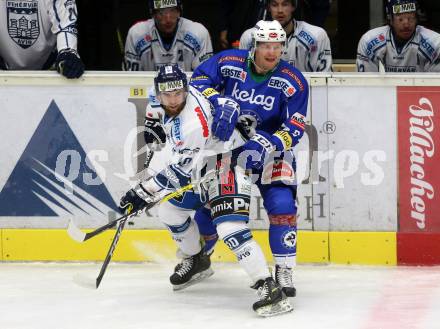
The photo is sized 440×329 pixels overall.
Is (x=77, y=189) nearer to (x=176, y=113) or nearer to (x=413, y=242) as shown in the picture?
(x=176, y=113)

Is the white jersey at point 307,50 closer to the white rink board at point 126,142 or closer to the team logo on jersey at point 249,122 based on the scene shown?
the white rink board at point 126,142

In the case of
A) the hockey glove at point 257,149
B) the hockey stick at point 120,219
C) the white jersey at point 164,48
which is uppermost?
the white jersey at point 164,48

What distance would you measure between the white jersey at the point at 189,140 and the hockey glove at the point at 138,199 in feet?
0.12

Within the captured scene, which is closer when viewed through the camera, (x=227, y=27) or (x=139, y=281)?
(x=139, y=281)

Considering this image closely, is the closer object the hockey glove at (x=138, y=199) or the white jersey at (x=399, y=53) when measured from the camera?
the hockey glove at (x=138, y=199)

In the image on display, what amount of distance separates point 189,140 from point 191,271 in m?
0.94

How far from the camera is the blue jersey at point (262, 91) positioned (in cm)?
550

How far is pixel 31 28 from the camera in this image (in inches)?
266

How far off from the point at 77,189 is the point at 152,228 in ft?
1.50

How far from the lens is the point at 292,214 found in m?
5.50

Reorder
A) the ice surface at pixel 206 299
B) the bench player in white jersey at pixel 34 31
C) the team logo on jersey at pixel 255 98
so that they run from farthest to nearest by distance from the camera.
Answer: the bench player in white jersey at pixel 34 31
the team logo on jersey at pixel 255 98
the ice surface at pixel 206 299

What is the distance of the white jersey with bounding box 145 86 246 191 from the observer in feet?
17.0

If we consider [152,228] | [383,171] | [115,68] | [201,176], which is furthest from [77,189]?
[115,68]

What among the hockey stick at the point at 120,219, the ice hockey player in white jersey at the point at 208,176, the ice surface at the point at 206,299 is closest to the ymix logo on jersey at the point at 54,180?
the ice surface at the point at 206,299
